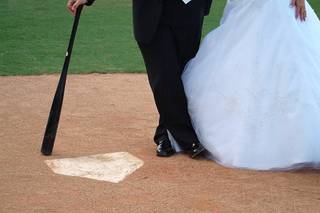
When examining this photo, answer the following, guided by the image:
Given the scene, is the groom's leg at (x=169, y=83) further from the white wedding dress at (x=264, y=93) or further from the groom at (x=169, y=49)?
the white wedding dress at (x=264, y=93)

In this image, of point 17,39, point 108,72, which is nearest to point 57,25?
point 17,39

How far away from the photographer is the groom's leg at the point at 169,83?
460cm

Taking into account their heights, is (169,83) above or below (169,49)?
below

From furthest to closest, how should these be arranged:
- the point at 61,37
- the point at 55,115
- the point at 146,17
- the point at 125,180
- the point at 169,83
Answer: the point at 61,37 < the point at 55,115 < the point at 169,83 < the point at 146,17 < the point at 125,180

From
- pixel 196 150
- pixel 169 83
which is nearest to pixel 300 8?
pixel 169 83

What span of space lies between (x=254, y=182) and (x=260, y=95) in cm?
65

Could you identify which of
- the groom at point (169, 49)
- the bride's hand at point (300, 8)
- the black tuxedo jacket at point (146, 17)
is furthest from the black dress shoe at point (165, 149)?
the bride's hand at point (300, 8)

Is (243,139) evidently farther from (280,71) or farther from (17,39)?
(17,39)

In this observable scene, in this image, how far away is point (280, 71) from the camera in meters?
4.36

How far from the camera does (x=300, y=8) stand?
4426 mm

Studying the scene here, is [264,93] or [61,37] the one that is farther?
[61,37]

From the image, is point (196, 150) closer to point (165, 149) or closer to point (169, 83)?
point (165, 149)

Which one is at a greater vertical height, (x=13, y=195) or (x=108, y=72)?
(x=13, y=195)

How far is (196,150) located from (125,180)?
2.29 feet
